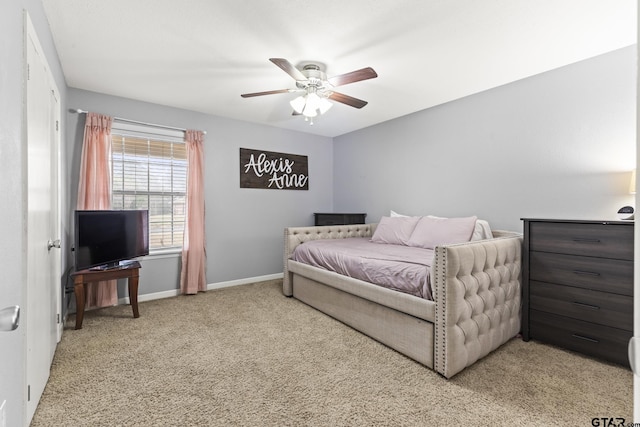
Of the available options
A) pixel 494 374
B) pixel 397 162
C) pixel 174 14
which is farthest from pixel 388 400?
pixel 397 162

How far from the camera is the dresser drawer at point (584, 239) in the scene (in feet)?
6.78

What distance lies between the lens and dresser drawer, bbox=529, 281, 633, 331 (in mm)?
2061

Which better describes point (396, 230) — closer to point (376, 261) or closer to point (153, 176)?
point (376, 261)

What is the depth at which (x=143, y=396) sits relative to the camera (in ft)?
5.89

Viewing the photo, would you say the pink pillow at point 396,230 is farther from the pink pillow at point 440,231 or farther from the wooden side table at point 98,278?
the wooden side table at point 98,278

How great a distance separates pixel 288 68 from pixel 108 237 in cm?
238

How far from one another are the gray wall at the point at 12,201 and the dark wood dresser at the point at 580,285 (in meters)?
3.22

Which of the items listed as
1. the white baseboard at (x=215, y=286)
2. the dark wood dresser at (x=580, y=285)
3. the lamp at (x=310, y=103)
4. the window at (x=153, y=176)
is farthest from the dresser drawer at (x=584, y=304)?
the window at (x=153, y=176)

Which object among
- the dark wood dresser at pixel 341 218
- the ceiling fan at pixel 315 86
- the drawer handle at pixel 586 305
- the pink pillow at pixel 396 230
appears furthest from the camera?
the dark wood dresser at pixel 341 218

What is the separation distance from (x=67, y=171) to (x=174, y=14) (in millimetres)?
2210

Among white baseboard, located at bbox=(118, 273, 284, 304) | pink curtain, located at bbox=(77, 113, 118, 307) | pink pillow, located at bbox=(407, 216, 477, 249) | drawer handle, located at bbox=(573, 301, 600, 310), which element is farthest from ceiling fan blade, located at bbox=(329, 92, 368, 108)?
white baseboard, located at bbox=(118, 273, 284, 304)

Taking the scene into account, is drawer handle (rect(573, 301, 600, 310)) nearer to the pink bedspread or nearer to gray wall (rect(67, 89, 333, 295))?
the pink bedspread

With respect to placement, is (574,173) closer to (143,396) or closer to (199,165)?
(143,396)

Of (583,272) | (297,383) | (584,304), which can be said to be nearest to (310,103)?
(297,383)
